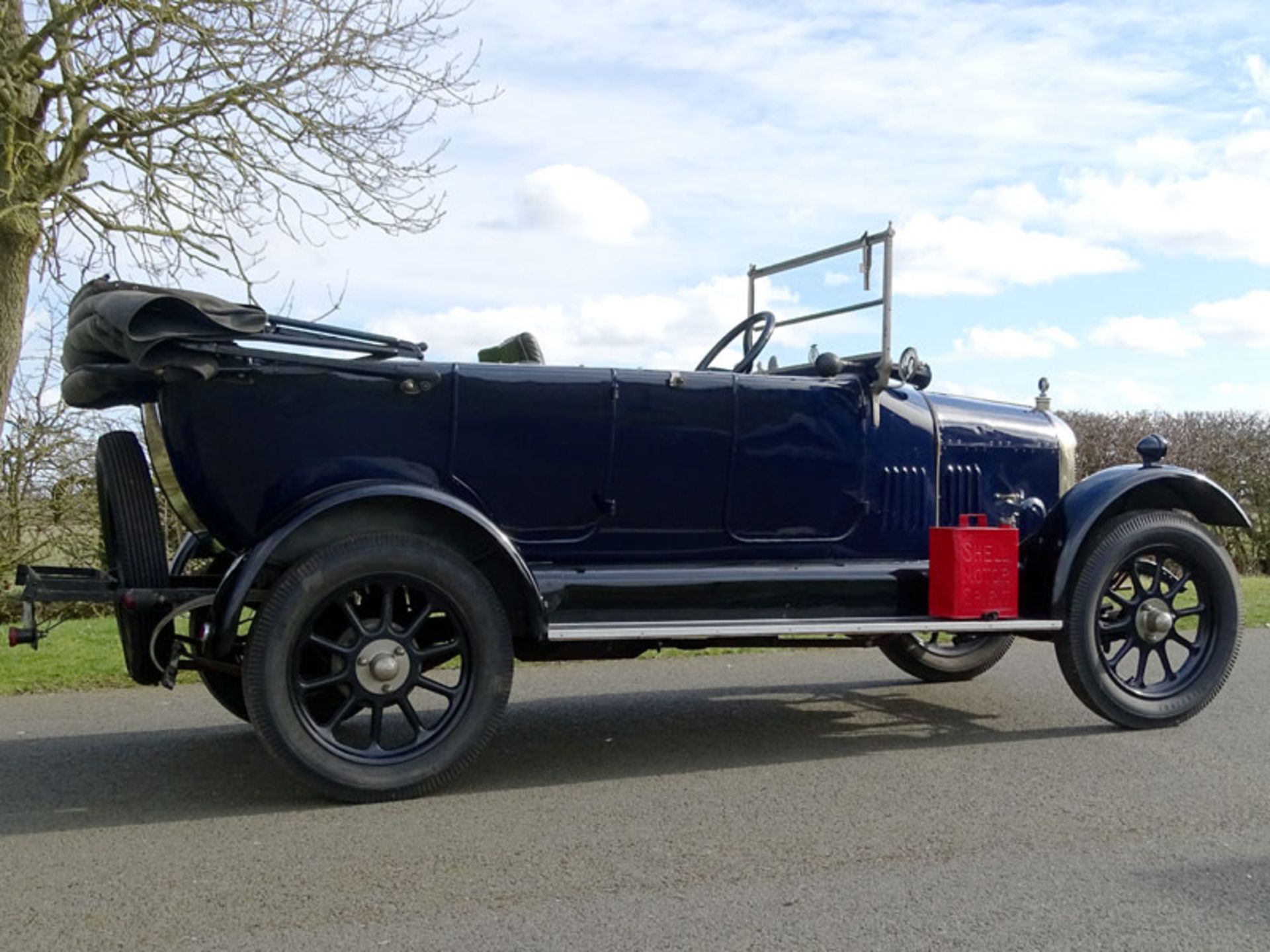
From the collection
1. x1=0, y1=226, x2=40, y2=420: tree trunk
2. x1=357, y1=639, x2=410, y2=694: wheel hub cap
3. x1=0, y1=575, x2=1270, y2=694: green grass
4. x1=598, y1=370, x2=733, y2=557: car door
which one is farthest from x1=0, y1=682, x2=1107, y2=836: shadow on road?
x1=0, y1=226, x2=40, y2=420: tree trunk

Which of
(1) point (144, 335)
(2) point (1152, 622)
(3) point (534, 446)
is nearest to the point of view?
(1) point (144, 335)

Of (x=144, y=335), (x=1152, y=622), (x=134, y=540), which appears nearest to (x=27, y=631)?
(x=134, y=540)

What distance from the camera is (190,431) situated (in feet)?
14.4

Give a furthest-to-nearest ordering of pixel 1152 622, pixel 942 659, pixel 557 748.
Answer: pixel 942 659 < pixel 1152 622 < pixel 557 748

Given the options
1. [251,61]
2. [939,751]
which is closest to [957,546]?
[939,751]

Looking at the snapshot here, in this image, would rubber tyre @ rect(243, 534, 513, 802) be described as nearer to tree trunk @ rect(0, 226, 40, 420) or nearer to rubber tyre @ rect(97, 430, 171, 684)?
rubber tyre @ rect(97, 430, 171, 684)

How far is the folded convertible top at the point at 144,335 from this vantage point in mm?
4234

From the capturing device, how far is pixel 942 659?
6672mm

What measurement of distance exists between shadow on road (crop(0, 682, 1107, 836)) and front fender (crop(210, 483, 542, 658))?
0.63 meters

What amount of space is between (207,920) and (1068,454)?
184 inches

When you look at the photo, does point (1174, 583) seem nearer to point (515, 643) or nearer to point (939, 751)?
point (939, 751)

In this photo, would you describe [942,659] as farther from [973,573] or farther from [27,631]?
[27,631]

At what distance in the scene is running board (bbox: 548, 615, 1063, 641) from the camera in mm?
4652

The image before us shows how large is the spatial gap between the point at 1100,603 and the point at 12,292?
769 centimetres
